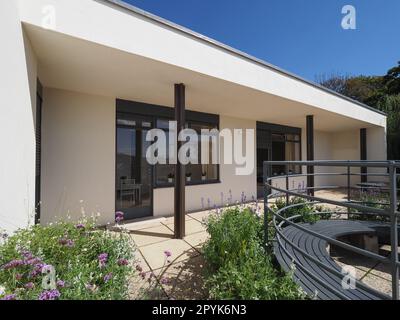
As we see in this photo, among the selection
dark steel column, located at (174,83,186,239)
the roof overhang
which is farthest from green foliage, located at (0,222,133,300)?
the roof overhang

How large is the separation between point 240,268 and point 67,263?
1.51 m

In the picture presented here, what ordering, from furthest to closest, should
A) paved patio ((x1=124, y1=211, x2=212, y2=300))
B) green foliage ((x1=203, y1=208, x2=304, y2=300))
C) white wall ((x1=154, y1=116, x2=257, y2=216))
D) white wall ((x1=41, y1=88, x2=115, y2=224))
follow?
white wall ((x1=154, y1=116, x2=257, y2=216)), white wall ((x1=41, y1=88, x2=115, y2=224)), paved patio ((x1=124, y1=211, x2=212, y2=300)), green foliage ((x1=203, y1=208, x2=304, y2=300))

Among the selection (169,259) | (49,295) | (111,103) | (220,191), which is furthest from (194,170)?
(49,295)

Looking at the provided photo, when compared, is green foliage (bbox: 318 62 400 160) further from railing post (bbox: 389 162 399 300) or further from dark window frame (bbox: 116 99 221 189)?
railing post (bbox: 389 162 399 300)

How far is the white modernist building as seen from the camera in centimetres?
221

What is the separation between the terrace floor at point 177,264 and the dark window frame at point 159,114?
156 cm

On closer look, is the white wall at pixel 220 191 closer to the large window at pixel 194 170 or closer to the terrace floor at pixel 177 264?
the large window at pixel 194 170

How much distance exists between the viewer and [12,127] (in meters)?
1.98

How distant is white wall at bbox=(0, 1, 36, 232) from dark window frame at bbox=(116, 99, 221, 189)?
2455 millimetres

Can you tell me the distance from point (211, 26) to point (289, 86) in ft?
7.73

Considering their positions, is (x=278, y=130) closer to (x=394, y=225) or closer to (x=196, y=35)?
(x=196, y=35)

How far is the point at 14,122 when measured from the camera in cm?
A: 203

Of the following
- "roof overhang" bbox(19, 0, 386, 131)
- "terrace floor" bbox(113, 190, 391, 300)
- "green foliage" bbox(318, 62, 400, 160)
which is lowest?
"terrace floor" bbox(113, 190, 391, 300)

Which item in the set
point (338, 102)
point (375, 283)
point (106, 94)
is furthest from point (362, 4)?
point (106, 94)
